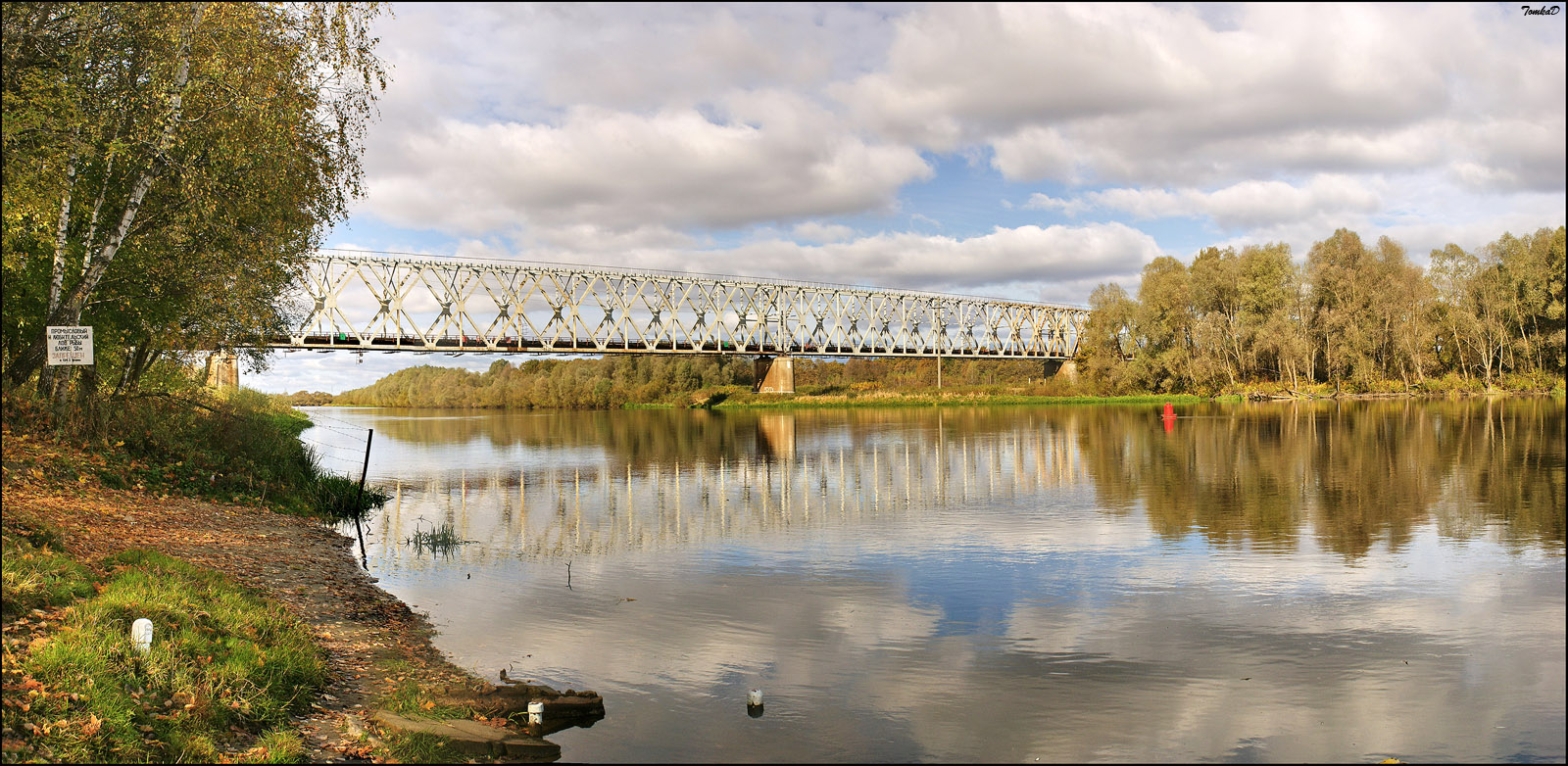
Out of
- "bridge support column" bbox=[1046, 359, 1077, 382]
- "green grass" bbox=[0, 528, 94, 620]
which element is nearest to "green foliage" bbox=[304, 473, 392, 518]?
"green grass" bbox=[0, 528, 94, 620]

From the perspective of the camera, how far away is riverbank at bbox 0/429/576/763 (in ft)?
23.9

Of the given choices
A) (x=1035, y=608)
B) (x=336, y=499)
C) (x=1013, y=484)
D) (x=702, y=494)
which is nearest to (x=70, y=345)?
(x=336, y=499)

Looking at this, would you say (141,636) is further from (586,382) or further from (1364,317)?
(586,382)

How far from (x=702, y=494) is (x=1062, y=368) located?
110 m

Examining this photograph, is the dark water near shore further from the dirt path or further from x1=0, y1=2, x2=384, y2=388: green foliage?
x1=0, y1=2, x2=384, y2=388: green foliage

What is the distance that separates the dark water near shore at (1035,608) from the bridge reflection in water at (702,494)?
218 millimetres

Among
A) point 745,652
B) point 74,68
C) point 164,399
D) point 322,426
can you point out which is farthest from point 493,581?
point 322,426

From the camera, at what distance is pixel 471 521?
A: 79.0 ft

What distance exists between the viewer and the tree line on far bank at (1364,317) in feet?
265

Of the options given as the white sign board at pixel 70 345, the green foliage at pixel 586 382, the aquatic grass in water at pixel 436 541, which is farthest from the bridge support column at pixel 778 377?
the white sign board at pixel 70 345

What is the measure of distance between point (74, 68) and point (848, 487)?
22.0 m

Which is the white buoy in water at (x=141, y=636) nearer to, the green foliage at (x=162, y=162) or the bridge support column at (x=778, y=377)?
the green foliage at (x=162, y=162)

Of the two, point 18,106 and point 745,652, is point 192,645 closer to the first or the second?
point 745,652

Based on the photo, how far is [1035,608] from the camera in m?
13.5
